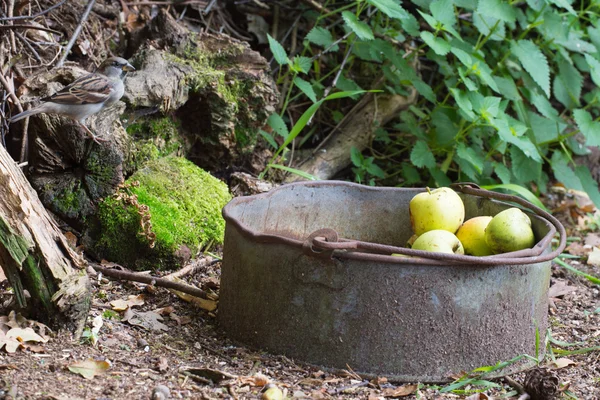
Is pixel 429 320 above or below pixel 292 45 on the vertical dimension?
below

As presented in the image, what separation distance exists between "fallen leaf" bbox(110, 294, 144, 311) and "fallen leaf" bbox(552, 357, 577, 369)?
1856 millimetres

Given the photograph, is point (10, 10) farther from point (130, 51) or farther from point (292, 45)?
point (292, 45)

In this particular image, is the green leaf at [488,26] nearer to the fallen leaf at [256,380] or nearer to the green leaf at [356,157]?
the green leaf at [356,157]

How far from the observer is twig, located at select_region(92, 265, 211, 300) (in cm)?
339

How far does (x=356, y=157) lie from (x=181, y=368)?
2828 millimetres

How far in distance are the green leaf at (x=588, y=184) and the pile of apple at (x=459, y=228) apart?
2289mm

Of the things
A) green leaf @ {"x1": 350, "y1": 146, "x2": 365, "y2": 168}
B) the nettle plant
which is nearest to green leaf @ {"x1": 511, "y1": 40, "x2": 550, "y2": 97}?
the nettle plant

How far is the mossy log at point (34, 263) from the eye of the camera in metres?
2.74

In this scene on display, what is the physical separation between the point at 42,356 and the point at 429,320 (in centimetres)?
143

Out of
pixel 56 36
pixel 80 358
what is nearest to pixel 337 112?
pixel 56 36

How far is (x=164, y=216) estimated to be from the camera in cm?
388

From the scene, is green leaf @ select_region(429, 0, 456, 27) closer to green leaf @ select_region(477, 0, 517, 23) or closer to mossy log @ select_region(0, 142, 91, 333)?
green leaf @ select_region(477, 0, 517, 23)

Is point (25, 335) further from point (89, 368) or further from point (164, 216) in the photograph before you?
point (164, 216)

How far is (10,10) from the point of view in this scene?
13.8 ft
